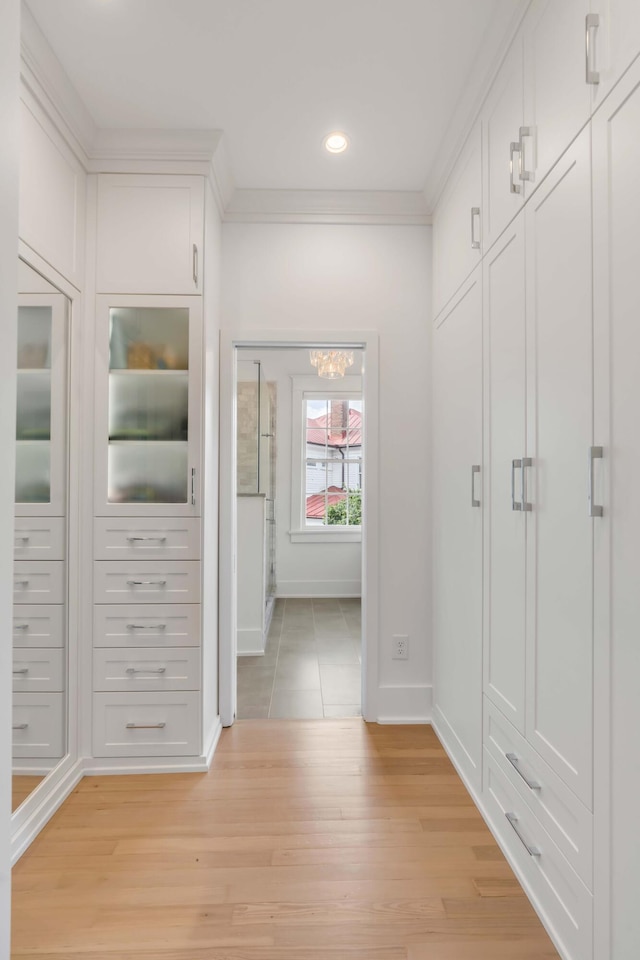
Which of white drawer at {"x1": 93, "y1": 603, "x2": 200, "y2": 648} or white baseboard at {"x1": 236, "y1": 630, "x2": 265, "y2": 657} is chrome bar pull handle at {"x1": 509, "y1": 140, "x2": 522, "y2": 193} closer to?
white drawer at {"x1": 93, "y1": 603, "x2": 200, "y2": 648}

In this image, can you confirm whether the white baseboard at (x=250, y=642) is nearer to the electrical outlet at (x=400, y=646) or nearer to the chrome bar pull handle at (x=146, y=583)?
the electrical outlet at (x=400, y=646)

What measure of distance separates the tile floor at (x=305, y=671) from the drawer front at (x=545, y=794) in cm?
122

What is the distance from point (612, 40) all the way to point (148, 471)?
210cm

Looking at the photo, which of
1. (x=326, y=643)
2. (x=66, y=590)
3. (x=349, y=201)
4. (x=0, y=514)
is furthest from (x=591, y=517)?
(x=326, y=643)

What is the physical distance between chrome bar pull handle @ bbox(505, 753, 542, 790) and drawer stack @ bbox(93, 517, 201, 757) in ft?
4.35

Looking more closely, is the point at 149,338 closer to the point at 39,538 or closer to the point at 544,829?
the point at 39,538

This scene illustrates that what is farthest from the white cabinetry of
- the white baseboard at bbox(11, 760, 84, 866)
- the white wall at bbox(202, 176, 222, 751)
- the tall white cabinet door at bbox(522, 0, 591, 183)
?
the white baseboard at bbox(11, 760, 84, 866)

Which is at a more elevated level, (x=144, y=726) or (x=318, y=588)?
(x=144, y=726)

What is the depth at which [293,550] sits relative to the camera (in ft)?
20.1

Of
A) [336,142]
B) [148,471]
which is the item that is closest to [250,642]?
[148,471]

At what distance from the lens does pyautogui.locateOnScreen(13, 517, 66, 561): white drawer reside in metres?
1.93

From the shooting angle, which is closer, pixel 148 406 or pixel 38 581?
pixel 38 581

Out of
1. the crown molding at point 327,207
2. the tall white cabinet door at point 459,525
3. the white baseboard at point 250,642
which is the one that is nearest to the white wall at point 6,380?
the tall white cabinet door at point 459,525

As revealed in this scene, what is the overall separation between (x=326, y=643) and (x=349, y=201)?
3.11m
